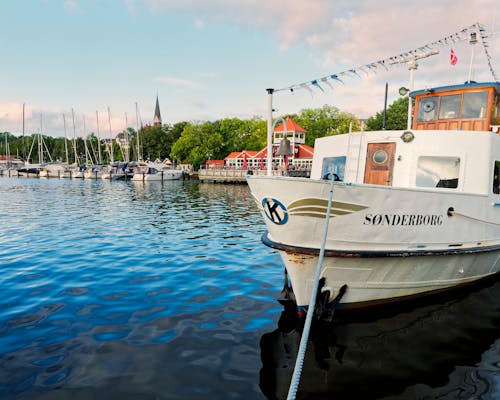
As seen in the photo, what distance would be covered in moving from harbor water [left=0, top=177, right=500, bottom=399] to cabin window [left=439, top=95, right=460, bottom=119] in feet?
14.7

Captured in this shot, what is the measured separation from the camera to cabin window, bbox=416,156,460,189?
282 inches

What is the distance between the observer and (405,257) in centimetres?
Result: 621

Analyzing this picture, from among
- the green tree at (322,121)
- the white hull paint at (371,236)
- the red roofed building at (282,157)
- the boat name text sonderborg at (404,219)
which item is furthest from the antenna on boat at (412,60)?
Result: the green tree at (322,121)

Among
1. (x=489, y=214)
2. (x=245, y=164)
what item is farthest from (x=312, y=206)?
(x=245, y=164)

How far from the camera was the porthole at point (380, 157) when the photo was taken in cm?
761

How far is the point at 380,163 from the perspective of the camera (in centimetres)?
768

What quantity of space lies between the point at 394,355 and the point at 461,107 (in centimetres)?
674

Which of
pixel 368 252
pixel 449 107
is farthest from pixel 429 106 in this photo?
pixel 368 252

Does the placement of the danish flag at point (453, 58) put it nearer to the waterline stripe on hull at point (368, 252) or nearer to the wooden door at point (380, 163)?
the wooden door at point (380, 163)

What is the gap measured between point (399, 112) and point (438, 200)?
62.9m

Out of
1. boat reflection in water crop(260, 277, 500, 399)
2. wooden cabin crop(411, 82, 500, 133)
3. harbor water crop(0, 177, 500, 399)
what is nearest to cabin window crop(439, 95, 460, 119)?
wooden cabin crop(411, 82, 500, 133)

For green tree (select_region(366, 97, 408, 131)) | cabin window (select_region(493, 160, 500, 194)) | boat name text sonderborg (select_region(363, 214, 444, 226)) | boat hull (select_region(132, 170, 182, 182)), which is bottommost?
boat hull (select_region(132, 170, 182, 182))

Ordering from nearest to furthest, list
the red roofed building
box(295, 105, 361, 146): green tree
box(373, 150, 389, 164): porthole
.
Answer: box(373, 150, 389, 164): porthole < the red roofed building < box(295, 105, 361, 146): green tree

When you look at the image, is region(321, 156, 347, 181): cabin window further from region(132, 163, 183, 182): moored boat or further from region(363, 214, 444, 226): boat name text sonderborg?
region(132, 163, 183, 182): moored boat
